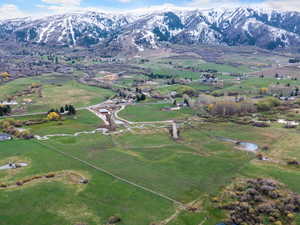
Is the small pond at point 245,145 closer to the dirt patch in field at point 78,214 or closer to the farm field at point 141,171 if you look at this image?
the farm field at point 141,171

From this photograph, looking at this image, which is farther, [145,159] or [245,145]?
[245,145]

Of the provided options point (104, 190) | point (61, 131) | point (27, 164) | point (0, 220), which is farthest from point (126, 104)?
point (0, 220)

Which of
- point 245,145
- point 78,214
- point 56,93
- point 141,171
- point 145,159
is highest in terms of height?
point 56,93

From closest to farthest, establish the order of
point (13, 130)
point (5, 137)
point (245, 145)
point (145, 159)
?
point (145, 159), point (245, 145), point (5, 137), point (13, 130)

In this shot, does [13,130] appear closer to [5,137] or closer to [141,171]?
[5,137]

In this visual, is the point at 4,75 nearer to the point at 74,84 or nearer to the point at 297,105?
the point at 74,84

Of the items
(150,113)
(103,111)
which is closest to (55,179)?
(103,111)

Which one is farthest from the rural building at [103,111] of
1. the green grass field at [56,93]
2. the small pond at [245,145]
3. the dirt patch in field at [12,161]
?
the small pond at [245,145]

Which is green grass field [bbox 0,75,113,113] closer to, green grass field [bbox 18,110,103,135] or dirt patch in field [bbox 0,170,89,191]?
green grass field [bbox 18,110,103,135]

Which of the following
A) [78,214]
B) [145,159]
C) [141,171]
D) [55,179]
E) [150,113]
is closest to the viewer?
[78,214]

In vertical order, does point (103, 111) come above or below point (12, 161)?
above

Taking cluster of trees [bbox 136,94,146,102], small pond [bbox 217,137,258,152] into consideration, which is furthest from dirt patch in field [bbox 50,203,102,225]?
cluster of trees [bbox 136,94,146,102]
